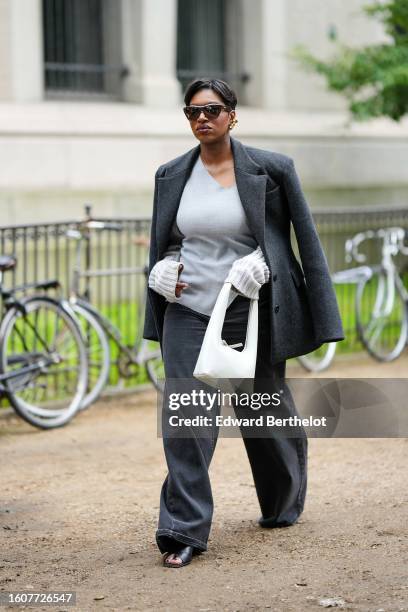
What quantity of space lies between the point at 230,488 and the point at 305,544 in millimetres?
1323

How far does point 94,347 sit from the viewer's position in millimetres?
8992

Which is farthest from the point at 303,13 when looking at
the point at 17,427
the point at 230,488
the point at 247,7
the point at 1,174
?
the point at 230,488

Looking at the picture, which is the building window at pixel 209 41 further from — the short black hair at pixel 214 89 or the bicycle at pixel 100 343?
the short black hair at pixel 214 89

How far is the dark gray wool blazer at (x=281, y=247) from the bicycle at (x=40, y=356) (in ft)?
9.41

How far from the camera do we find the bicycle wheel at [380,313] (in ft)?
36.0

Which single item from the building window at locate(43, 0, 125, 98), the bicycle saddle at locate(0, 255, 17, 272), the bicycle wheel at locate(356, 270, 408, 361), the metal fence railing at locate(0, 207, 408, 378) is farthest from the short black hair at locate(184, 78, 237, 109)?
the building window at locate(43, 0, 125, 98)

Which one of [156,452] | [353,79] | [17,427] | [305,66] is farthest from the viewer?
[305,66]

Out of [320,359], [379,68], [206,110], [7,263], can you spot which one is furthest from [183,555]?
[379,68]

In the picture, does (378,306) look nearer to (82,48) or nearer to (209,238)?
(209,238)

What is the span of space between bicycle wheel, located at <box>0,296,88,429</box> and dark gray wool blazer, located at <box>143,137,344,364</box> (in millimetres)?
2898

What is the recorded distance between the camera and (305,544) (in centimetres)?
539

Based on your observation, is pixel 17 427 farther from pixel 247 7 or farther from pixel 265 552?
pixel 247 7

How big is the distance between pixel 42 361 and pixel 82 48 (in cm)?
817

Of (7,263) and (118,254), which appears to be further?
(118,254)
